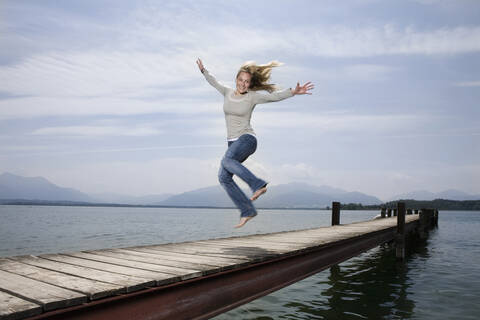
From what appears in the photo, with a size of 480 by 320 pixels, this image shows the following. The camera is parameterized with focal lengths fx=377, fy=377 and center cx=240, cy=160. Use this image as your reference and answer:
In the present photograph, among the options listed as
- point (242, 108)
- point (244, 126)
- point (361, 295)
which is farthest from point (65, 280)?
point (361, 295)

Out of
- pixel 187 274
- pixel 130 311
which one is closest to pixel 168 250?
pixel 187 274

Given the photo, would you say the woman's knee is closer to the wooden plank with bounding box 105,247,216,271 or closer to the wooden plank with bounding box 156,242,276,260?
the wooden plank with bounding box 156,242,276,260

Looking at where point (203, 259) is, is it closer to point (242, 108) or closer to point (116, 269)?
point (116, 269)

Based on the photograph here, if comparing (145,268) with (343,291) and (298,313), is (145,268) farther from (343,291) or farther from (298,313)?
(343,291)

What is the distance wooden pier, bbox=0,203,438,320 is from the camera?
292 cm

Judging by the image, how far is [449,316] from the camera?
896 centimetres

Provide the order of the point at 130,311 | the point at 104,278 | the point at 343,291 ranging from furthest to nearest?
1. the point at 343,291
2. the point at 104,278
3. the point at 130,311

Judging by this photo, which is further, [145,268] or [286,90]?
[286,90]

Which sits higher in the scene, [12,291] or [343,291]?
[12,291]

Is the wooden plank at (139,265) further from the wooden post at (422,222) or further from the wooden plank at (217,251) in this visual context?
the wooden post at (422,222)

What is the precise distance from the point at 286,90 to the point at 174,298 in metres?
3.46

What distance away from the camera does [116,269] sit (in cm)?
409

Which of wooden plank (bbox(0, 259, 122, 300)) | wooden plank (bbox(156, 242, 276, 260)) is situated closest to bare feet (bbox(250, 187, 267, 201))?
wooden plank (bbox(156, 242, 276, 260))

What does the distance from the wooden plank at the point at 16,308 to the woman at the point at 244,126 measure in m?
3.31
